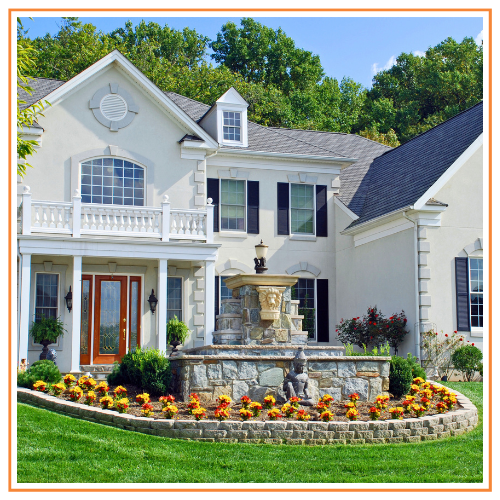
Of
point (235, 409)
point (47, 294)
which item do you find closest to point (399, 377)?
point (235, 409)

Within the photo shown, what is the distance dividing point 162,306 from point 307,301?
512 cm

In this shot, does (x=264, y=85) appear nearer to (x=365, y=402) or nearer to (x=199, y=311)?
(x=199, y=311)

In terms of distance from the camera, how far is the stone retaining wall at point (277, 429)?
9.71 m

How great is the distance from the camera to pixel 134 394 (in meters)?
12.0

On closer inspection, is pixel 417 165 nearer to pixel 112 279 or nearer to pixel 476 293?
pixel 476 293

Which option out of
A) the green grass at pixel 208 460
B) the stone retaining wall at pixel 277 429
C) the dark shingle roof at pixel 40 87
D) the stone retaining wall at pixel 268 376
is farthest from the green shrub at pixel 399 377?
the dark shingle roof at pixel 40 87

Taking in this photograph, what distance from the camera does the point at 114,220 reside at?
1716 cm

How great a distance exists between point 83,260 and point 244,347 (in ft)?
23.6

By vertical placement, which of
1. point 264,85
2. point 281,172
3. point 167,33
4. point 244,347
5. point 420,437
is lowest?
point 420,437

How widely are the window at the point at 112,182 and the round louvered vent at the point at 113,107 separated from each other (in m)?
1.16

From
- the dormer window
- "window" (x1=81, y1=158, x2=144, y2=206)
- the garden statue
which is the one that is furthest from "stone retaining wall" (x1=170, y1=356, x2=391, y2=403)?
the dormer window

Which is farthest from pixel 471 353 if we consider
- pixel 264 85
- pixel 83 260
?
pixel 264 85

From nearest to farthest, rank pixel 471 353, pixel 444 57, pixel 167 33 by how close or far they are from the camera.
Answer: pixel 471 353 < pixel 167 33 < pixel 444 57

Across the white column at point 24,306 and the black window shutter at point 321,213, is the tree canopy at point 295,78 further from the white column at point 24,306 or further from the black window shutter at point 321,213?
the white column at point 24,306
